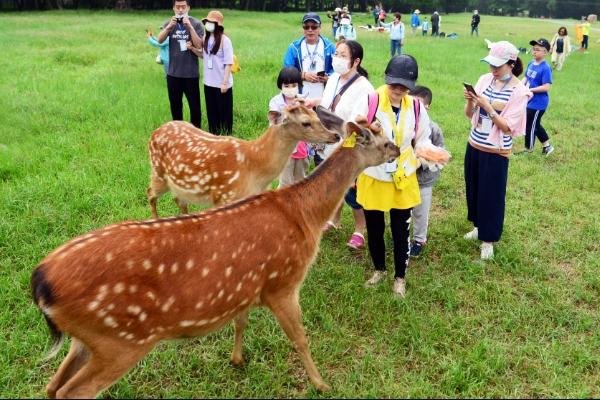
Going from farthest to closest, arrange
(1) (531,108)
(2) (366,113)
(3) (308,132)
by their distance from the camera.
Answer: (1) (531,108) → (3) (308,132) → (2) (366,113)

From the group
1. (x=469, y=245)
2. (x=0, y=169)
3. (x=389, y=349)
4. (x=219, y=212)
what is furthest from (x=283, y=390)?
(x=0, y=169)

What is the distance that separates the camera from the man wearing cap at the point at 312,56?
18.7 feet

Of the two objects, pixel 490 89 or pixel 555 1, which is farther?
pixel 555 1

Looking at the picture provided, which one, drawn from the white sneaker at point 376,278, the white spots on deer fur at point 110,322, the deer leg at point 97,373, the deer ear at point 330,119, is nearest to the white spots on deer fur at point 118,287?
the white spots on deer fur at point 110,322

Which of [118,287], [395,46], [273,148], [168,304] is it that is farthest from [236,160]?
[395,46]

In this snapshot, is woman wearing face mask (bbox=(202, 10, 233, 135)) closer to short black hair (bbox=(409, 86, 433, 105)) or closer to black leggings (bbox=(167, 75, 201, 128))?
black leggings (bbox=(167, 75, 201, 128))

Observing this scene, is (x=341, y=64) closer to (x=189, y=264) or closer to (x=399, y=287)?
(x=399, y=287)

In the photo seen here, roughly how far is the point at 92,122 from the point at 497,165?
6447 millimetres

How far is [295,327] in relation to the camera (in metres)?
3.29

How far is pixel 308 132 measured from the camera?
4.55m

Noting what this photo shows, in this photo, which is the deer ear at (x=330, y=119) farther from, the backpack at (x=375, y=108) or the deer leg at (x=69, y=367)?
the deer leg at (x=69, y=367)

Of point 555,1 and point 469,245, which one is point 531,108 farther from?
point 555,1

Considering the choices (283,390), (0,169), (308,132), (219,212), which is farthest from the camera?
(0,169)

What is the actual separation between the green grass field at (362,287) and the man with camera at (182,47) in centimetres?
98
